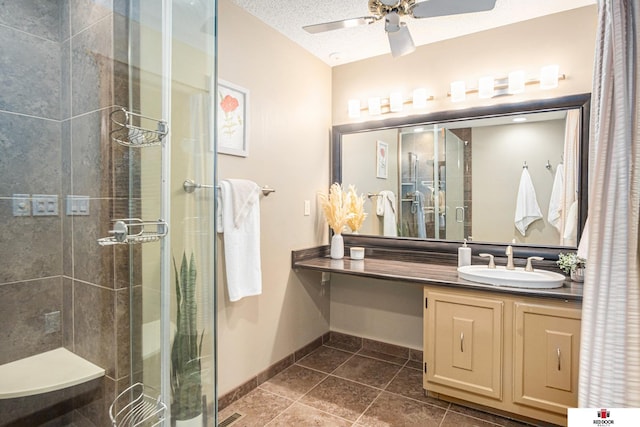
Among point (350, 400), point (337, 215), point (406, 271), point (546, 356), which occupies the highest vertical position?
point (337, 215)

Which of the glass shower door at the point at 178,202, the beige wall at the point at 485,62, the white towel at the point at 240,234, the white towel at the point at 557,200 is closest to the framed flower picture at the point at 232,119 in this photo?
the white towel at the point at 240,234

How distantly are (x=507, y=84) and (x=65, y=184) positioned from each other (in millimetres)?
2902

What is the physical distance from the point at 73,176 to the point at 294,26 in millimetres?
1745

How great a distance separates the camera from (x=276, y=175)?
2543mm

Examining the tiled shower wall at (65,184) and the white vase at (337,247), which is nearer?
the tiled shower wall at (65,184)

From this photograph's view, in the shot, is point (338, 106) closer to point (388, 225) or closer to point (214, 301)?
point (388, 225)

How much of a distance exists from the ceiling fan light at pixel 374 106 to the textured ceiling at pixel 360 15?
38 centimetres

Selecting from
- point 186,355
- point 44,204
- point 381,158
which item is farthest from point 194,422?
point 381,158

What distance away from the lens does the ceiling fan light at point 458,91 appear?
2.52 meters

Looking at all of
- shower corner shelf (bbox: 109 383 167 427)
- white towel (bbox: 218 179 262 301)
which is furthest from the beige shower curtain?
white towel (bbox: 218 179 262 301)

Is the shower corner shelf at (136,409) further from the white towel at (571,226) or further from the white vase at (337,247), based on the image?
the white towel at (571,226)

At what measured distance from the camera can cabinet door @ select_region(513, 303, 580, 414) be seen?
1771 mm

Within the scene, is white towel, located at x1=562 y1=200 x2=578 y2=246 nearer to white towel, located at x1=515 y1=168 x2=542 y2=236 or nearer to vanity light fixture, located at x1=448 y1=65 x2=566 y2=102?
white towel, located at x1=515 y1=168 x2=542 y2=236

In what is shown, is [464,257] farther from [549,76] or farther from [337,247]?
[549,76]
